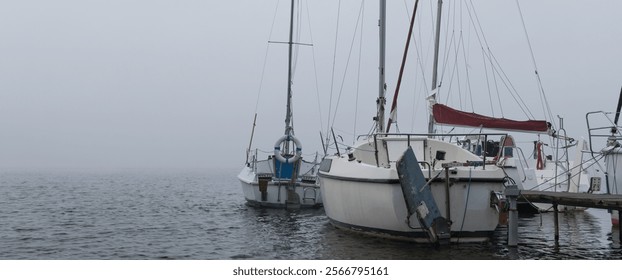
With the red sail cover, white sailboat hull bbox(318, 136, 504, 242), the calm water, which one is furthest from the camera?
the red sail cover

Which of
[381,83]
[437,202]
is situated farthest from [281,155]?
[437,202]

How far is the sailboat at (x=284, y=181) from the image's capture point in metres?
26.4

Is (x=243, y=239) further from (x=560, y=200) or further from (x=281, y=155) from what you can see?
(x=281, y=155)

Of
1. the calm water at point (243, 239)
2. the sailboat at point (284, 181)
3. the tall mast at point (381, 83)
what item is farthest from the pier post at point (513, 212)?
the sailboat at point (284, 181)

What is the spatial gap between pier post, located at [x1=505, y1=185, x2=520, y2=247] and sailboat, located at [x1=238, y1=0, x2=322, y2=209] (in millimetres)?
12635

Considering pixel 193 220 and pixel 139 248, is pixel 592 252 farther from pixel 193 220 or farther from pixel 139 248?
pixel 193 220

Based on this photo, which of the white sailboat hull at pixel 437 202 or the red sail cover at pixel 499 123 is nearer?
the white sailboat hull at pixel 437 202

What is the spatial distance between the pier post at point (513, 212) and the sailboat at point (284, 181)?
497 inches

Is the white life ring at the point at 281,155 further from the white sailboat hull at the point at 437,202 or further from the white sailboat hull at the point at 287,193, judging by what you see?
the white sailboat hull at the point at 437,202

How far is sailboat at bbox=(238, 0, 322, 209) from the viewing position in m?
26.4

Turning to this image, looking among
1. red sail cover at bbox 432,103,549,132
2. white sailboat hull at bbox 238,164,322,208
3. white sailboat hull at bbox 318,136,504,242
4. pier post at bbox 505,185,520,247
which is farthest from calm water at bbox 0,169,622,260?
red sail cover at bbox 432,103,549,132

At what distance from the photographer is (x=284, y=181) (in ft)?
86.5

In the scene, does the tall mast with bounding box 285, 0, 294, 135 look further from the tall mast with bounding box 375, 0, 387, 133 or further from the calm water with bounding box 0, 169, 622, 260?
the tall mast with bounding box 375, 0, 387, 133
